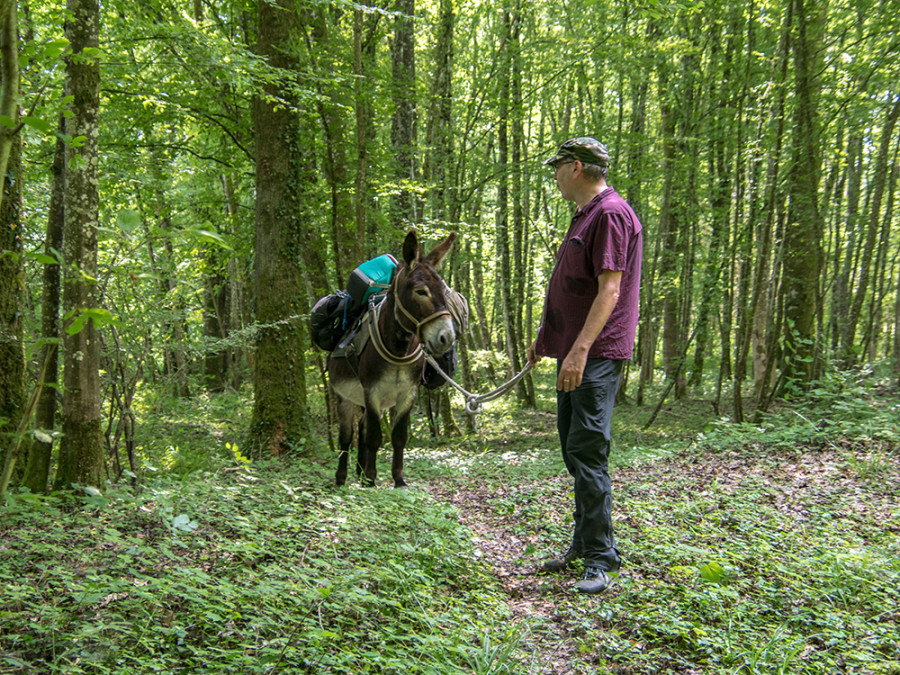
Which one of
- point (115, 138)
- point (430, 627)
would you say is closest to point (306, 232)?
point (115, 138)

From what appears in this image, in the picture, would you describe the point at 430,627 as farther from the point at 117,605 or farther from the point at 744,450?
the point at 744,450

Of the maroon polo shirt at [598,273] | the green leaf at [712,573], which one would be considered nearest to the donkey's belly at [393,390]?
the maroon polo shirt at [598,273]

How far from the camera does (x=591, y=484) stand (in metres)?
3.51

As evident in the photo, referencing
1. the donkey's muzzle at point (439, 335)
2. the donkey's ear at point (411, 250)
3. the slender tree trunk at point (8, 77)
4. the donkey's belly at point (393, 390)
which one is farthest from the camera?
the donkey's belly at point (393, 390)

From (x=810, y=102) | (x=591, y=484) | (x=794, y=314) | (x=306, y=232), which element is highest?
(x=810, y=102)

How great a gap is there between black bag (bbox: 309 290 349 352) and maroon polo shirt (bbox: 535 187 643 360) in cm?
333

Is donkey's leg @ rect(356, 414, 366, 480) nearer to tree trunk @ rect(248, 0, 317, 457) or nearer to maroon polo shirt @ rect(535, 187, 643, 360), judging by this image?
tree trunk @ rect(248, 0, 317, 457)

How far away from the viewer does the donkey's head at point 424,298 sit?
187 inches

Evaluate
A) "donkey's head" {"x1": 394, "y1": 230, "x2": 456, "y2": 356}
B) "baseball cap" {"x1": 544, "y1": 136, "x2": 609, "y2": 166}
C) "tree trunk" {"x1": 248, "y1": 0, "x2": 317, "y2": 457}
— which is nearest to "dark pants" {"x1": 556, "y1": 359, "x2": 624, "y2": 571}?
"baseball cap" {"x1": 544, "y1": 136, "x2": 609, "y2": 166}

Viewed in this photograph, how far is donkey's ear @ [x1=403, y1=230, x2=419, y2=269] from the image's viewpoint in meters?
5.04

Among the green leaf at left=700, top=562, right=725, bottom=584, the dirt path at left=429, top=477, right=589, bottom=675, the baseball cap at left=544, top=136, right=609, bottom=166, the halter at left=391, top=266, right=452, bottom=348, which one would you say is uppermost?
the baseball cap at left=544, top=136, right=609, bottom=166

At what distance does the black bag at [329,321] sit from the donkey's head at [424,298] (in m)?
1.42

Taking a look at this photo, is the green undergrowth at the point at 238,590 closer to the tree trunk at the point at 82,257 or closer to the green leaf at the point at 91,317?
the tree trunk at the point at 82,257

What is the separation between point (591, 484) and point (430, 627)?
1422mm
